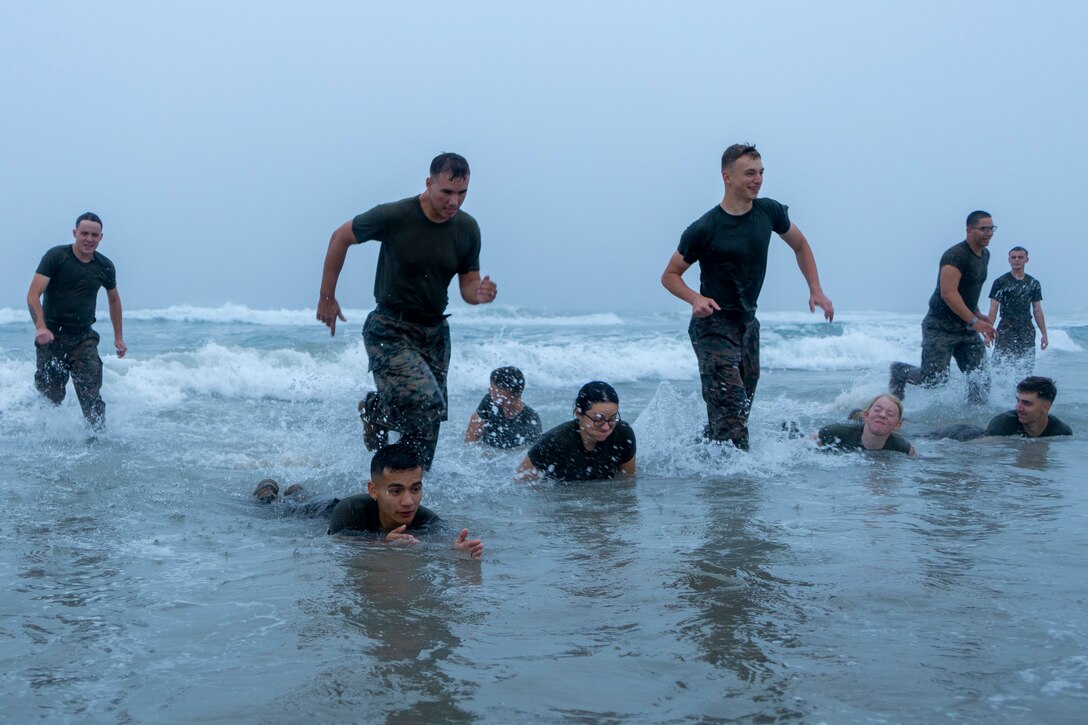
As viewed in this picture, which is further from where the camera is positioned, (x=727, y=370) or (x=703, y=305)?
(x=727, y=370)

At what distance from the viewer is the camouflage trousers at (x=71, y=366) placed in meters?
9.02

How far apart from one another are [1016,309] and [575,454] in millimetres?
7859

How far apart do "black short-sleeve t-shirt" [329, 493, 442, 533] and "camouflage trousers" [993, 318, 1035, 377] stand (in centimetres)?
950

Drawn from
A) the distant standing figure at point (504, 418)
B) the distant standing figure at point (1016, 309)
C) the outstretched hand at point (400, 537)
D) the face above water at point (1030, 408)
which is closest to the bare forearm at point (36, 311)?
the distant standing figure at point (504, 418)

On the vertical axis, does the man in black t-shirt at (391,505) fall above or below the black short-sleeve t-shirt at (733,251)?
below

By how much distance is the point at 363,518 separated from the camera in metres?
5.13

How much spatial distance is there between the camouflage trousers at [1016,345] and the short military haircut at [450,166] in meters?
8.89

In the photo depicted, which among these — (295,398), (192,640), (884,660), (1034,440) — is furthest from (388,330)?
(295,398)

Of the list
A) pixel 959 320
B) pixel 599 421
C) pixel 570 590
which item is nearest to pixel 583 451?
pixel 599 421

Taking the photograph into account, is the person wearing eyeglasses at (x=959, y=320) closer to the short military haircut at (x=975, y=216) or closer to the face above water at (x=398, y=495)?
the short military haircut at (x=975, y=216)

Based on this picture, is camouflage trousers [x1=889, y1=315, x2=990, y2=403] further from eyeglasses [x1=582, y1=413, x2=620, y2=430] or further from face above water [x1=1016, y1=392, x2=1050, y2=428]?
eyeglasses [x1=582, y1=413, x2=620, y2=430]

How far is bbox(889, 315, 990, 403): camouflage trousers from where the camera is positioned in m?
9.96

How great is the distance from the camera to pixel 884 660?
3.16 metres

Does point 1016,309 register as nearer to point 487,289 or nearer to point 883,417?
point 883,417
